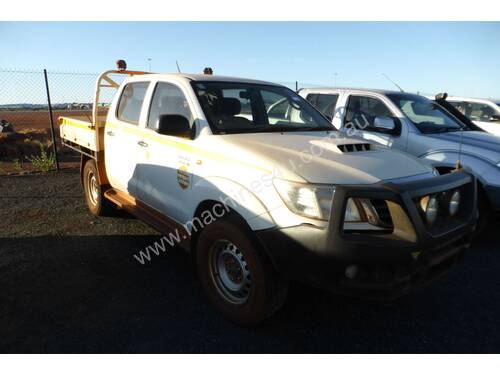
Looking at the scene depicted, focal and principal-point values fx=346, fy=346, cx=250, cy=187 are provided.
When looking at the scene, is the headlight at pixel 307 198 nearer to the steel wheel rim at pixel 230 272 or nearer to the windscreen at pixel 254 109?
the steel wheel rim at pixel 230 272

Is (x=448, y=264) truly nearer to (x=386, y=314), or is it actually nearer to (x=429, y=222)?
(x=429, y=222)

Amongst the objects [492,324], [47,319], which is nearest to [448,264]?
[492,324]

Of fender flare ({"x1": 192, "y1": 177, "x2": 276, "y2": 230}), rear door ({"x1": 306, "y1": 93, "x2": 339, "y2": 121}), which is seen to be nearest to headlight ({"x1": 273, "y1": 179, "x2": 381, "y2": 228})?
fender flare ({"x1": 192, "y1": 177, "x2": 276, "y2": 230})

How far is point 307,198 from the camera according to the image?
2223 millimetres

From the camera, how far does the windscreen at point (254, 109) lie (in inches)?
124

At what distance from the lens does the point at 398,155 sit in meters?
2.83

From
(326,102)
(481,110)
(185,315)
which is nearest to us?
(185,315)

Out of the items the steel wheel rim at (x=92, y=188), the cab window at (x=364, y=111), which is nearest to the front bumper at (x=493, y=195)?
the cab window at (x=364, y=111)

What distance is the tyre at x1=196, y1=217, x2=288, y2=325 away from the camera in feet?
7.86

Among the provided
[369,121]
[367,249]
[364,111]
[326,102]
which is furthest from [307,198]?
[326,102]

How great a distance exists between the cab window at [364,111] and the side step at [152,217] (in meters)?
3.39

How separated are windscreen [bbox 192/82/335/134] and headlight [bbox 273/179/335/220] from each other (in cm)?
98

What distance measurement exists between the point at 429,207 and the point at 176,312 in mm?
2118

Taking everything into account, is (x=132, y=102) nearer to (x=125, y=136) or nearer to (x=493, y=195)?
(x=125, y=136)
